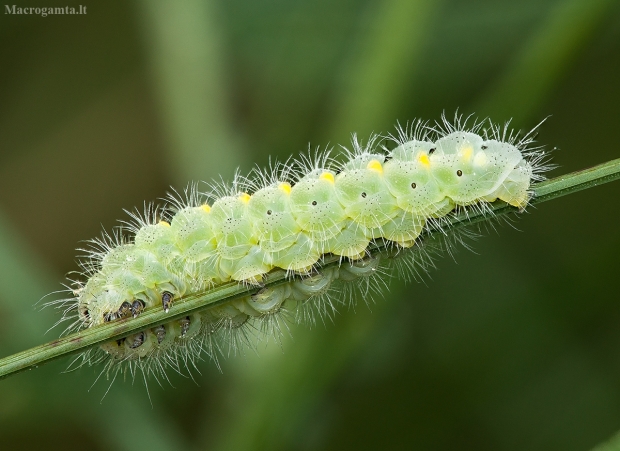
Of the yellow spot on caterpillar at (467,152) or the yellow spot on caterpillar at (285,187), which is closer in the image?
the yellow spot on caterpillar at (467,152)

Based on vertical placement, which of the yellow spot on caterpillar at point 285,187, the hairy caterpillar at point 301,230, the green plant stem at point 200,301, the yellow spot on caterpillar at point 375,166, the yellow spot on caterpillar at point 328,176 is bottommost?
the green plant stem at point 200,301

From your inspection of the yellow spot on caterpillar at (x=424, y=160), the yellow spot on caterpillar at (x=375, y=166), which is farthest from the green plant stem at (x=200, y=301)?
the yellow spot on caterpillar at (x=375, y=166)

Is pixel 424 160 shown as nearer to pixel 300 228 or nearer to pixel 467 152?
pixel 467 152

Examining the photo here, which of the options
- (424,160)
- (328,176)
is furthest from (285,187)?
(424,160)

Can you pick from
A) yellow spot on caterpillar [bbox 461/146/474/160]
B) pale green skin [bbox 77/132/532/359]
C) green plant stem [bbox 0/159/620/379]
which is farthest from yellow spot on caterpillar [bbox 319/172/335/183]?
yellow spot on caterpillar [bbox 461/146/474/160]

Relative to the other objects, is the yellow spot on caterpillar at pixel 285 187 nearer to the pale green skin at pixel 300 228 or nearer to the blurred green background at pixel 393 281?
the pale green skin at pixel 300 228

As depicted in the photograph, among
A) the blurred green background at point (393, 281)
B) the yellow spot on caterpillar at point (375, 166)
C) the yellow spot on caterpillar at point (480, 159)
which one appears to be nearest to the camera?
the yellow spot on caterpillar at point (480, 159)

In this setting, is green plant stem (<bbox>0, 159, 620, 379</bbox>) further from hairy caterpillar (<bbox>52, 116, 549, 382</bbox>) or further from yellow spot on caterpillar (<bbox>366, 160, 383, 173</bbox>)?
yellow spot on caterpillar (<bbox>366, 160, 383, 173</bbox>)
